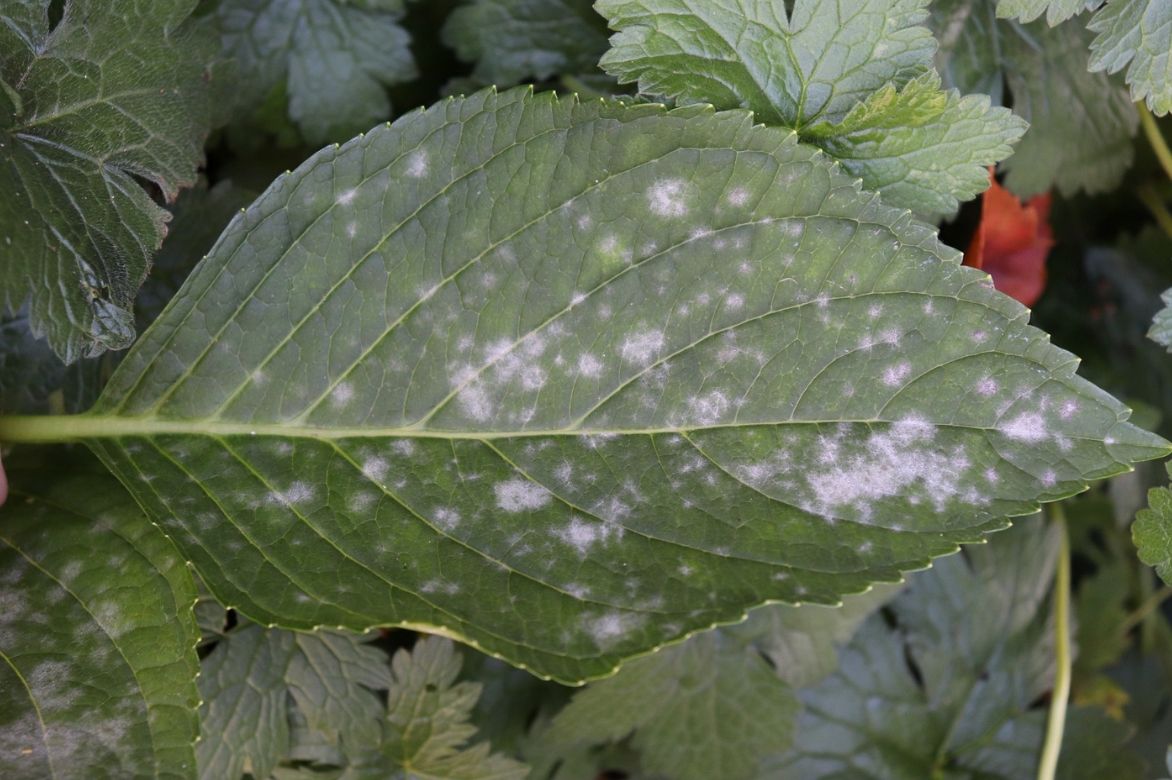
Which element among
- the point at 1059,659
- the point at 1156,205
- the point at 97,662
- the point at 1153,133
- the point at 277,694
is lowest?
the point at 1059,659

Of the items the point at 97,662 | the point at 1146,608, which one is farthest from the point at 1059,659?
the point at 97,662

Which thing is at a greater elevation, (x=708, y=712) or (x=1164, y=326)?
(x=1164, y=326)

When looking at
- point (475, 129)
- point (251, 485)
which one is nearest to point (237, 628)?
point (251, 485)

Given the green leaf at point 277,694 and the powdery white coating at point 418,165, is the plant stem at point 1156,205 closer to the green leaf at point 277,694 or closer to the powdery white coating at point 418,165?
the powdery white coating at point 418,165

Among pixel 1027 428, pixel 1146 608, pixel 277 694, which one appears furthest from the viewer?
pixel 1146 608

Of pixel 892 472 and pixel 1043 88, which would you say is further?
pixel 1043 88

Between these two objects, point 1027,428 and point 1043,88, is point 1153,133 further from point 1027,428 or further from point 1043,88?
point 1027,428

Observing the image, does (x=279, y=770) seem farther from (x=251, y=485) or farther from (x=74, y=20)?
(x=74, y=20)
